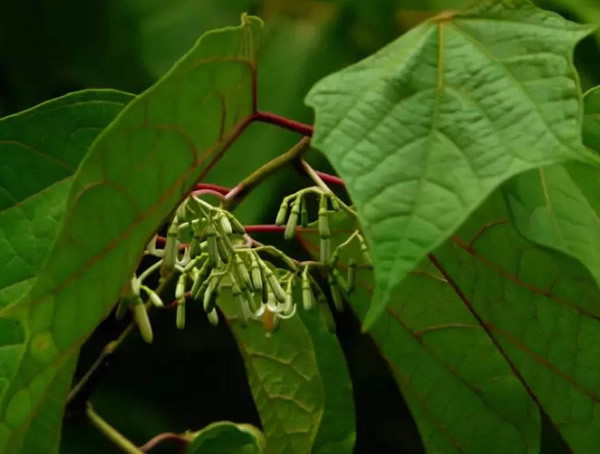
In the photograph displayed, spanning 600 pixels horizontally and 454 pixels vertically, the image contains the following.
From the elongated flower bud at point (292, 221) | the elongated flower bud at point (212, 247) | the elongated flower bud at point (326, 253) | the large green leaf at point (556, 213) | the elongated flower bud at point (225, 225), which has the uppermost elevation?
the large green leaf at point (556, 213)

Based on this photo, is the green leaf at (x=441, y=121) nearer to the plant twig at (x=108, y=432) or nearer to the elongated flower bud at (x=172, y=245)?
the elongated flower bud at (x=172, y=245)

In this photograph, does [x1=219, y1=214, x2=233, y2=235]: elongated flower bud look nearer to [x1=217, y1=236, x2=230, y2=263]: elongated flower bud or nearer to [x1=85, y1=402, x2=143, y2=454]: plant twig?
[x1=217, y1=236, x2=230, y2=263]: elongated flower bud

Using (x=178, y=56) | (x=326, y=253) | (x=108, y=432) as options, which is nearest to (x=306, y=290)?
(x=326, y=253)

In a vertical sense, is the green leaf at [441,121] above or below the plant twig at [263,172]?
above

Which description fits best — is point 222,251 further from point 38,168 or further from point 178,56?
point 178,56

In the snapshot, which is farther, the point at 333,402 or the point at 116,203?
the point at 333,402

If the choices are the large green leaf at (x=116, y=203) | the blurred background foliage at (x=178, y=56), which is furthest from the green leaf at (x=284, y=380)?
the blurred background foliage at (x=178, y=56)
